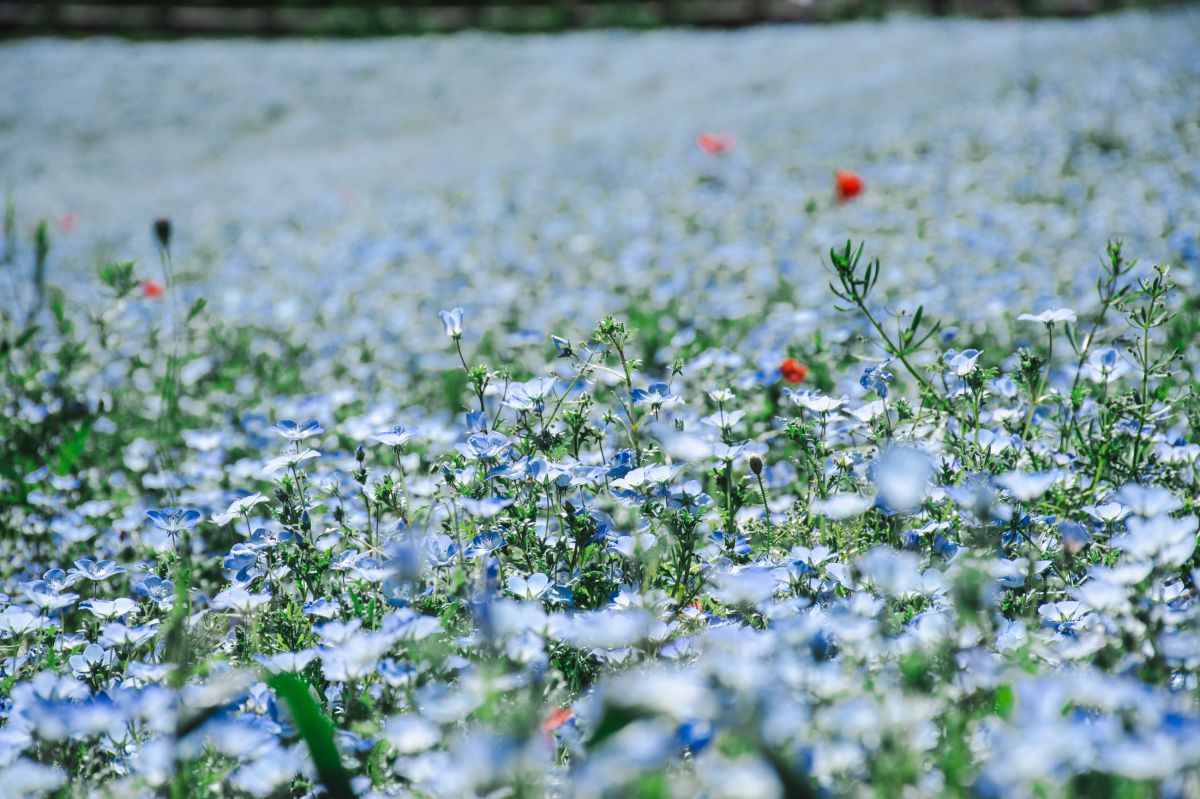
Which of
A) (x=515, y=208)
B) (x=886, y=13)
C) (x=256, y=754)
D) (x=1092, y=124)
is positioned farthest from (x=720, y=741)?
(x=886, y=13)

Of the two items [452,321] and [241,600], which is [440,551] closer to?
[241,600]

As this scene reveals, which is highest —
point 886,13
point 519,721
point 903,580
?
point 886,13

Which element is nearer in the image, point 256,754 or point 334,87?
point 256,754

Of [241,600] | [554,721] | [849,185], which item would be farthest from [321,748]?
[849,185]

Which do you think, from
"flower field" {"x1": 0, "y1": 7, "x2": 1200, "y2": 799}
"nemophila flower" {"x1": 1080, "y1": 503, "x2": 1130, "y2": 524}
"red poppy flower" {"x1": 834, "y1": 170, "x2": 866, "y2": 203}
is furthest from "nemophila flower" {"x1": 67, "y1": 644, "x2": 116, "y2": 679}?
"red poppy flower" {"x1": 834, "y1": 170, "x2": 866, "y2": 203}

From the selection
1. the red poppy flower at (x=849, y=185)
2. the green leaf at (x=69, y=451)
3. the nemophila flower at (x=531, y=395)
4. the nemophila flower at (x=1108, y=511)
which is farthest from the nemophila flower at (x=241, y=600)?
the red poppy flower at (x=849, y=185)

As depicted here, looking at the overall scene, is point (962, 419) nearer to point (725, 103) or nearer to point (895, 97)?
point (895, 97)
